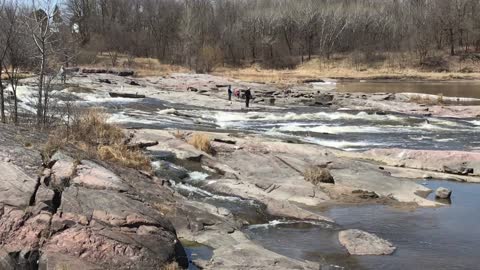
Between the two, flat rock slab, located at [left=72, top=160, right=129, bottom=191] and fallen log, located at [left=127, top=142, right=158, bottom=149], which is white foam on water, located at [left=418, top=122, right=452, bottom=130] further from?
flat rock slab, located at [left=72, top=160, right=129, bottom=191]

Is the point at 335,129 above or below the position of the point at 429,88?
below

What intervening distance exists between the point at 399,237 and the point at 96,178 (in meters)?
6.43

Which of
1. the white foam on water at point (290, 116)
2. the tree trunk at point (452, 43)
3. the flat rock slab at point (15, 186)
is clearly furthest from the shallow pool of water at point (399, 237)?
the tree trunk at point (452, 43)

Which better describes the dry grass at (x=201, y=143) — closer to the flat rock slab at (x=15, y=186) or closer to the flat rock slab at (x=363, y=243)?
the flat rock slab at (x=363, y=243)

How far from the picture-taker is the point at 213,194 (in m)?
15.1

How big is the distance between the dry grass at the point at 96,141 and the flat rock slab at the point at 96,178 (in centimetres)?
77

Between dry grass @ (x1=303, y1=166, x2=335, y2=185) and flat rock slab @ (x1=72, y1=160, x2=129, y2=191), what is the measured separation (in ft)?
24.4

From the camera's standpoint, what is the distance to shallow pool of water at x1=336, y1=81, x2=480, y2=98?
58.3m

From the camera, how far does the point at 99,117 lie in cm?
1831

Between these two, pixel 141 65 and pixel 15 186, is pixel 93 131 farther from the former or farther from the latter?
pixel 141 65

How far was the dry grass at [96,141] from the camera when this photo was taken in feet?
42.0

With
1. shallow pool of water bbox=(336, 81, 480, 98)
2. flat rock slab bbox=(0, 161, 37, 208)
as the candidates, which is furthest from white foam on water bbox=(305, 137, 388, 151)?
shallow pool of water bbox=(336, 81, 480, 98)

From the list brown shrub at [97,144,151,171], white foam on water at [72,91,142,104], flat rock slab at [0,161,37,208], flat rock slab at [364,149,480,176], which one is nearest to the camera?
flat rock slab at [0,161,37,208]

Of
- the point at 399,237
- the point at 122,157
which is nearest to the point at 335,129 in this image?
the point at 122,157
